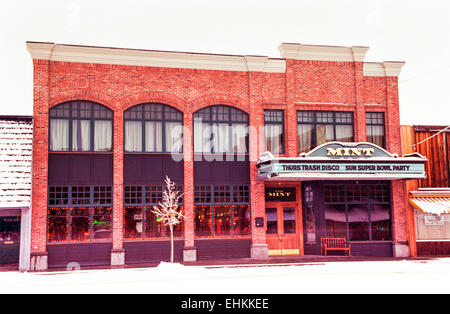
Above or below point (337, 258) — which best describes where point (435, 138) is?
above

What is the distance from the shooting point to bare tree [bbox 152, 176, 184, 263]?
2145cm

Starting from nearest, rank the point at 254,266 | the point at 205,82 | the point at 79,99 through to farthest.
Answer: the point at 254,266, the point at 79,99, the point at 205,82

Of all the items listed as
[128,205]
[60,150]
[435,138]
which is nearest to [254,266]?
[128,205]

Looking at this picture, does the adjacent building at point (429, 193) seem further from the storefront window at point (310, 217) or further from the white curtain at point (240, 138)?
the white curtain at point (240, 138)

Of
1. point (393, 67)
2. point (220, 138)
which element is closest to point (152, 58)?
point (220, 138)

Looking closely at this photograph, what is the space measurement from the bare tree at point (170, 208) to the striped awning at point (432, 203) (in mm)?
11755

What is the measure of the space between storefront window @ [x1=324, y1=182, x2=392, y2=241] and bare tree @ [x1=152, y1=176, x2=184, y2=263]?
7520 mm

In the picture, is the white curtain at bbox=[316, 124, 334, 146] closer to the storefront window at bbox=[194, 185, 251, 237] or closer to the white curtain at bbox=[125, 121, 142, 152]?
the storefront window at bbox=[194, 185, 251, 237]

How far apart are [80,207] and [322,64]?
13991 millimetres

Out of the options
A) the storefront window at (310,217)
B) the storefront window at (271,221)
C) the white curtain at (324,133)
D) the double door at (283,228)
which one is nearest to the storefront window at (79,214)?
the storefront window at (271,221)

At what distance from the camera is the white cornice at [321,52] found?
24391 mm

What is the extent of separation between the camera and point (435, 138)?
25.0 m

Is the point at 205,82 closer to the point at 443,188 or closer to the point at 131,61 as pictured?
the point at 131,61

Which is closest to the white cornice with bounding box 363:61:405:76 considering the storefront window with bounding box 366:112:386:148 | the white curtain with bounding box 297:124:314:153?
the storefront window with bounding box 366:112:386:148
